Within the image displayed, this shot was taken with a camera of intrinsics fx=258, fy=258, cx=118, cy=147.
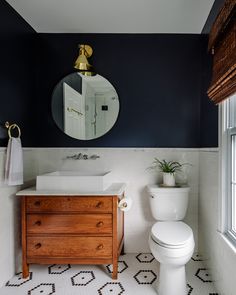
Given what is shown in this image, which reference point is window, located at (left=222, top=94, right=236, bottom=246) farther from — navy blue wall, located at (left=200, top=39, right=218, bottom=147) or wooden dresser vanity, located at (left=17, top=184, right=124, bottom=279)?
wooden dresser vanity, located at (left=17, top=184, right=124, bottom=279)

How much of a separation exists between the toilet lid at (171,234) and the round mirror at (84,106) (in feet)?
3.83

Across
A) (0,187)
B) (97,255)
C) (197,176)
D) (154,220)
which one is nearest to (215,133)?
(197,176)

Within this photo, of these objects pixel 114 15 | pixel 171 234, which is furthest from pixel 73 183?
A: pixel 114 15

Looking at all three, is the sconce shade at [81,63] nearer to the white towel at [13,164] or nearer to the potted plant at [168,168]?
the white towel at [13,164]

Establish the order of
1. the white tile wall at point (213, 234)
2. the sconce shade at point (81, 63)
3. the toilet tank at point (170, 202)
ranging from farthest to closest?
the sconce shade at point (81, 63) → the toilet tank at point (170, 202) → the white tile wall at point (213, 234)

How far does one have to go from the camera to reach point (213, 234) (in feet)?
7.09

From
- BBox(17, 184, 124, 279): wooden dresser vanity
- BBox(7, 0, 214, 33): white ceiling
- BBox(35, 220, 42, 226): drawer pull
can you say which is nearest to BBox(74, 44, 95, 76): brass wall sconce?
BBox(7, 0, 214, 33): white ceiling

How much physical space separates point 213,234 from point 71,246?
1204 millimetres

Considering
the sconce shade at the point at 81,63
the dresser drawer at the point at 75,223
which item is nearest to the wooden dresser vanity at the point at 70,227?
the dresser drawer at the point at 75,223

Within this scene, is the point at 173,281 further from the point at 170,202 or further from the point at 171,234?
the point at 170,202

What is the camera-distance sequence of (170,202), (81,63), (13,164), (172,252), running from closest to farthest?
(172,252) < (13,164) < (170,202) < (81,63)

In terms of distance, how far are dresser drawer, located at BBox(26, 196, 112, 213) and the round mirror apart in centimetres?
82

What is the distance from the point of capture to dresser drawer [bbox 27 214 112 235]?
218 centimetres

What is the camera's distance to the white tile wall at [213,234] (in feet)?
5.73
